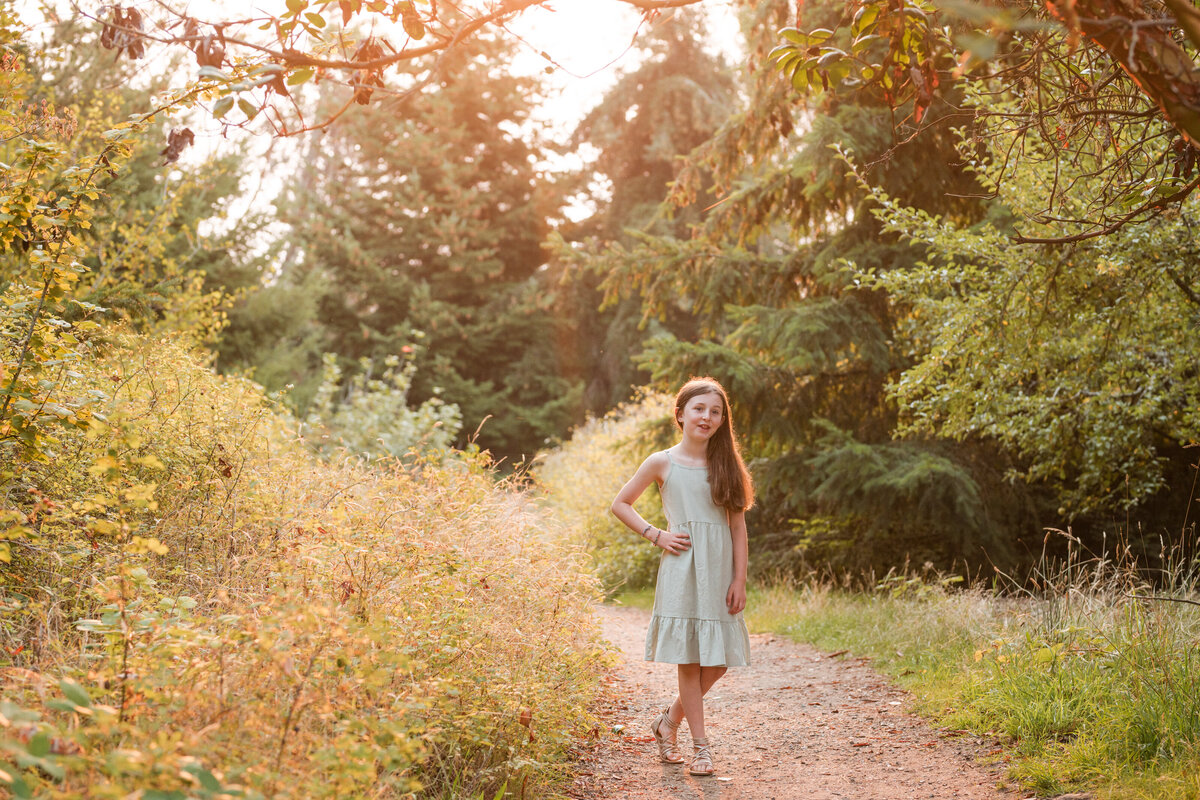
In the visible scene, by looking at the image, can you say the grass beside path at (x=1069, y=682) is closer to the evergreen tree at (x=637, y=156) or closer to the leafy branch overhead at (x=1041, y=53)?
the leafy branch overhead at (x=1041, y=53)

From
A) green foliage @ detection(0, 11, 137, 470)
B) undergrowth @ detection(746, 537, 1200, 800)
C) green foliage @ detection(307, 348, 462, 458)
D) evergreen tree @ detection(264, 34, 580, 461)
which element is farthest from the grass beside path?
evergreen tree @ detection(264, 34, 580, 461)

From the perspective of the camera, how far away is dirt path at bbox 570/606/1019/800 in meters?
3.90

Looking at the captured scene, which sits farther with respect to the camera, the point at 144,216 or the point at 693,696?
the point at 144,216

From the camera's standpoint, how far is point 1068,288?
6.53 m

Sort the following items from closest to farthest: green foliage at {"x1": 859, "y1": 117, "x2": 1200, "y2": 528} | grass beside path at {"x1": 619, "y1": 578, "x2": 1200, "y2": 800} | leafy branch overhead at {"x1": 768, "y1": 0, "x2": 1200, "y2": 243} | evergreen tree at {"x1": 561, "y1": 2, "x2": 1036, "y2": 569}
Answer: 1. leafy branch overhead at {"x1": 768, "y1": 0, "x2": 1200, "y2": 243}
2. grass beside path at {"x1": 619, "y1": 578, "x2": 1200, "y2": 800}
3. green foliage at {"x1": 859, "y1": 117, "x2": 1200, "y2": 528}
4. evergreen tree at {"x1": 561, "y1": 2, "x2": 1036, "y2": 569}

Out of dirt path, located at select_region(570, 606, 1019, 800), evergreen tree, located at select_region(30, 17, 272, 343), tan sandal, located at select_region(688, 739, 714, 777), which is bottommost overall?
dirt path, located at select_region(570, 606, 1019, 800)

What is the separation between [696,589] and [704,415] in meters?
0.86

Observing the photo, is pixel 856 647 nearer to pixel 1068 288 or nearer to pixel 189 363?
pixel 1068 288

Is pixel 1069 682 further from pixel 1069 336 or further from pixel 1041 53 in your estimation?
pixel 1069 336

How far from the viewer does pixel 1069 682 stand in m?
4.17

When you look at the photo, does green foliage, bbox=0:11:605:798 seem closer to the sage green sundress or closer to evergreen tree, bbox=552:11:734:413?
the sage green sundress

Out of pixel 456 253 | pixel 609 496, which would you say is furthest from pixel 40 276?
pixel 456 253

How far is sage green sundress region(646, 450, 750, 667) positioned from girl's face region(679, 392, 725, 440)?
19 centimetres

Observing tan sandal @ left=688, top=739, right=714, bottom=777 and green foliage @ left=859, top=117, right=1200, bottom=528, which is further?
green foliage @ left=859, top=117, right=1200, bottom=528
